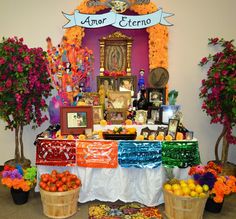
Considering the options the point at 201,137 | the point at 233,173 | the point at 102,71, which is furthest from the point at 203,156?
the point at 102,71

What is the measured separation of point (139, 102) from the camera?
11.3 feet

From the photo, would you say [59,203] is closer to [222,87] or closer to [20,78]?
[20,78]

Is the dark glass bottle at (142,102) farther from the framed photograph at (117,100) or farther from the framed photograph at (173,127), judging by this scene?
the framed photograph at (173,127)

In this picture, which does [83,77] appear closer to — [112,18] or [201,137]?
[112,18]

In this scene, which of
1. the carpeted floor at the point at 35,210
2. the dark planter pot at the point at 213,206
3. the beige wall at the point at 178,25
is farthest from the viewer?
the beige wall at the point at 178,25

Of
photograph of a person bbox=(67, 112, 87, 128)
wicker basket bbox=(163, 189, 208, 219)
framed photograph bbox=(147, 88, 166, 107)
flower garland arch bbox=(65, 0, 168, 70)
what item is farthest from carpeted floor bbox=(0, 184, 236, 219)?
flower garland arch bbox=(65, 0, 168, 70)

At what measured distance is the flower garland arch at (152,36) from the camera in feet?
11.6

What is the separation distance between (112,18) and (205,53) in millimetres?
1480

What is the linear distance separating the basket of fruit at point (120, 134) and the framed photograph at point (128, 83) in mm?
731

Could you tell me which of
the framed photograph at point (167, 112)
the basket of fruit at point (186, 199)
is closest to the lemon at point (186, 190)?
the basket of fruit at point (186, 199)

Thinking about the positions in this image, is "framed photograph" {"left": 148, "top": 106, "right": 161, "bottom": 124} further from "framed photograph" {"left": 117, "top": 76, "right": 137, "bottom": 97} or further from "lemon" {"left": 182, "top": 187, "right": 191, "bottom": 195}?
"lemon" {"left": 182, "top": 187, "right": 191, "bottom": 195}

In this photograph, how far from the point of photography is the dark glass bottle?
340cm

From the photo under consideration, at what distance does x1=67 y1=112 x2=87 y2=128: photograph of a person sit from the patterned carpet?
37.0 inches

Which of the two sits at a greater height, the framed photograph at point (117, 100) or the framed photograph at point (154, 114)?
the framed photograph at point (117, 100)
